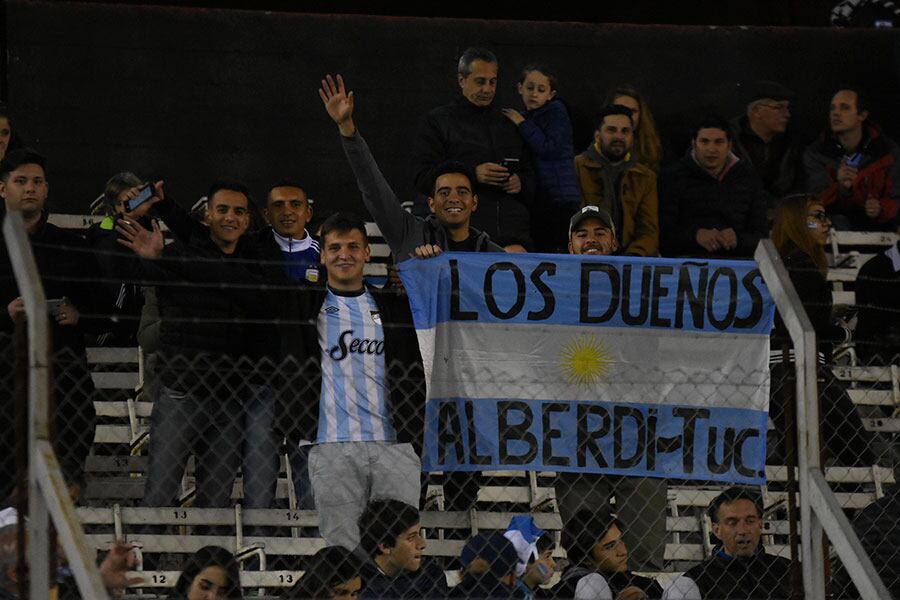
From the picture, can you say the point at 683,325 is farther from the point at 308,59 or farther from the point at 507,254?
the point at 308,59

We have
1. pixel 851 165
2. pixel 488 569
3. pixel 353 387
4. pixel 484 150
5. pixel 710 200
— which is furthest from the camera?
pixel 851 165

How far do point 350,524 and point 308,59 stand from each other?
242 inches

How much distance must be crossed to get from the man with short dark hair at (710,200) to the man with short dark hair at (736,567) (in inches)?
136

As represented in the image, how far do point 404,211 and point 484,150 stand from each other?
76.9 inches

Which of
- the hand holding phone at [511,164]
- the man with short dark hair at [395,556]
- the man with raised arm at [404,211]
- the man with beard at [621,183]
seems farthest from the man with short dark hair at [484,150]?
the man with short dark hair at [395,556]

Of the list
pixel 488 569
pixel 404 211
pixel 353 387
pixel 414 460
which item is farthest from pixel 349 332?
pixel 488 569

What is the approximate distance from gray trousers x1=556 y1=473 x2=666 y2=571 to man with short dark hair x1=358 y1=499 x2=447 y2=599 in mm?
1012

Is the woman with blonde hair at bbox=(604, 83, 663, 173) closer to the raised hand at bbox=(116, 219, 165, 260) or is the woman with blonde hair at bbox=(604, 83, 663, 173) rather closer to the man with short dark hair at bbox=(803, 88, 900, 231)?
the man with short dark hair at bbox=(803, 88, 900, 231)

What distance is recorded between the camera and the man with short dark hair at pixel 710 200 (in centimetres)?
1171

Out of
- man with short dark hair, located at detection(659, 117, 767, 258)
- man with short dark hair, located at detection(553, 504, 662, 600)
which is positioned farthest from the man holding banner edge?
man with short dark hair, located at detection(659, 117, 767, 258)

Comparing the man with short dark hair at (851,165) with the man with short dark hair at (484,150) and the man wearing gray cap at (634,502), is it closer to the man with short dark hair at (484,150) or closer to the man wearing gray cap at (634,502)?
the man with short dark hair at (484,150)

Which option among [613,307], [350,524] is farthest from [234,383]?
[613,307]

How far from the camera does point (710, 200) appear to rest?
38.5ft

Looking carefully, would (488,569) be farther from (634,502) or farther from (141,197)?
(141,197)
